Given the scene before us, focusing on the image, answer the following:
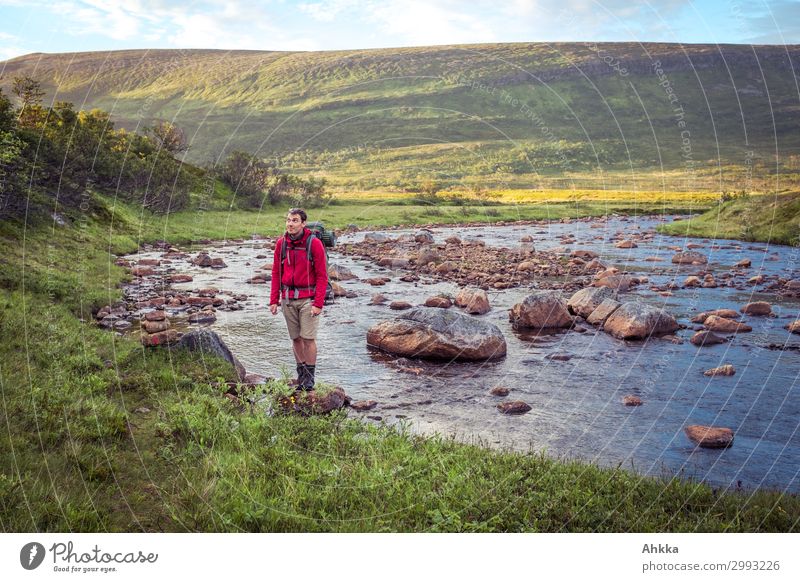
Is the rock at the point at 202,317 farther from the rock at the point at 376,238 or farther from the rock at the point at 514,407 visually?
the rock at the point at 376,238

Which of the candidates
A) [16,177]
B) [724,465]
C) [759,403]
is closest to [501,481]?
[724,465]

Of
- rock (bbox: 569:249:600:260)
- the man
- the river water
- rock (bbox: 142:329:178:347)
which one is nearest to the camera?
the river water

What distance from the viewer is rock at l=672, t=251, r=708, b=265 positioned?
29.2 m

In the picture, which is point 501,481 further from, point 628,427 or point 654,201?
point 654,201

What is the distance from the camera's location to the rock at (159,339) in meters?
12.2

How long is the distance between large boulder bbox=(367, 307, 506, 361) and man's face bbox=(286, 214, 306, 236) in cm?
512

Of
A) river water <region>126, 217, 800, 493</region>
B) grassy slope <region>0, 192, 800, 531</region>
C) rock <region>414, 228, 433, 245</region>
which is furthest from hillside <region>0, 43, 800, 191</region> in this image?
grassy slope <region>0, 192, 800, 531</region>

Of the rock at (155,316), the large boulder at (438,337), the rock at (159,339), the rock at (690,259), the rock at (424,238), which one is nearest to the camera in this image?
the rock at (159,339)

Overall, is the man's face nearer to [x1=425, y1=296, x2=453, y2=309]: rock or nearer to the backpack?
the backpack

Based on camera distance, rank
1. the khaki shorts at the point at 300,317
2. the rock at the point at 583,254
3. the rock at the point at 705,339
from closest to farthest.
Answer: the khaki shorts at the point at 300,317
the rock at the point at 705,339
the rock at the point at 583,254

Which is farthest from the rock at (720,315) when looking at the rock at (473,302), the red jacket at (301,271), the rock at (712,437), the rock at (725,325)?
the red jacket at (301,271)

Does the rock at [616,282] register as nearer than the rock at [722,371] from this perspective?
No

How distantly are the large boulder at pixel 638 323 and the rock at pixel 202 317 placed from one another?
10992 mm

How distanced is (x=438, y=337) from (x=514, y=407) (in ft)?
10.4
